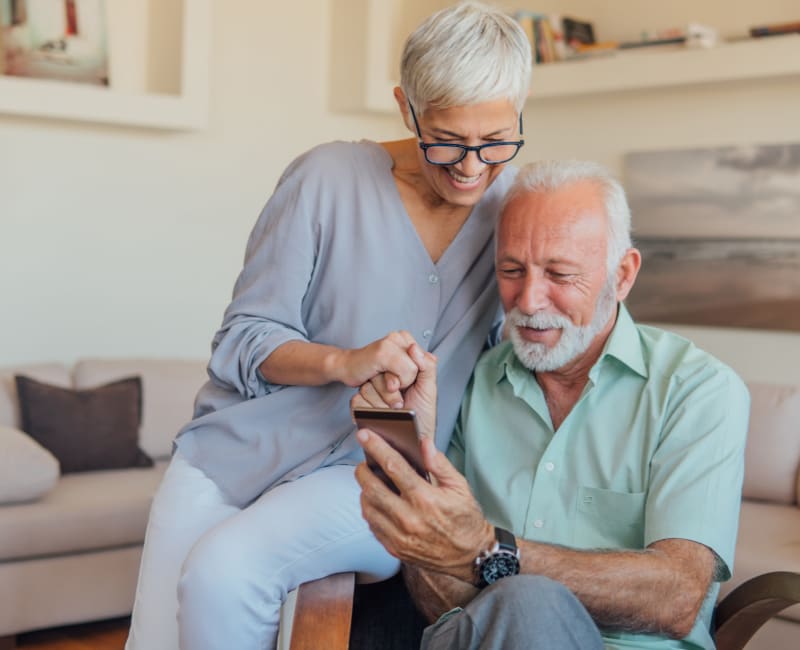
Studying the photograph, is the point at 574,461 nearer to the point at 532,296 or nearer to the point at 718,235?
the point at 532,296

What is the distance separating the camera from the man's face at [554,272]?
6.22 feet

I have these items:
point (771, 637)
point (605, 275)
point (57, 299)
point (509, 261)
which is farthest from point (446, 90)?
point (57, 299)

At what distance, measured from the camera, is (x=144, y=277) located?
195 inches

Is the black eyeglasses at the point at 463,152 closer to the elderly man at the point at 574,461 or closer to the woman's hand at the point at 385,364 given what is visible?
the elderly man at the point at 574,461

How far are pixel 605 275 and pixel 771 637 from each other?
1934mm

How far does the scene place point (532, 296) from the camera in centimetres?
188

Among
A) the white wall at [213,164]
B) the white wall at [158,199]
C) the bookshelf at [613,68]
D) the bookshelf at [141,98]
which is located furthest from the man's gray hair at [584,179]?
the white wall at [158,199]

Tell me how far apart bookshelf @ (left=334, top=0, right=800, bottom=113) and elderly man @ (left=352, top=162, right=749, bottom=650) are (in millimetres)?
2804

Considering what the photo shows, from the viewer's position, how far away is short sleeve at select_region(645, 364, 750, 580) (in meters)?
1.72

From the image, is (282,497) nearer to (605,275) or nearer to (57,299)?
(605,275)

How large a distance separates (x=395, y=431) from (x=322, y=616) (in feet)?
1.13

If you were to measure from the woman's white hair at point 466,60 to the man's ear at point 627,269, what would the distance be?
1.21 feet

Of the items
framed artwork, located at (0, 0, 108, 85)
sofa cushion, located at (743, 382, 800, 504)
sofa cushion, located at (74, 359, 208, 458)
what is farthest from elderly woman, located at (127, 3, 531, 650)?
framed artwork, located at (0, 0, 108, 85)

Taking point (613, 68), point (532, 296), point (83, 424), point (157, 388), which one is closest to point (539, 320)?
point (532, 296)
